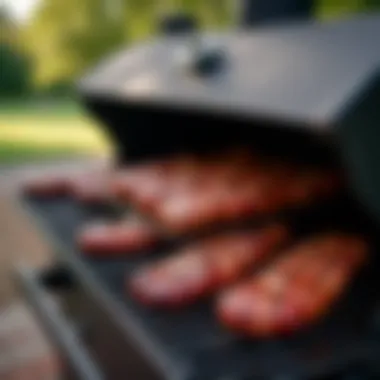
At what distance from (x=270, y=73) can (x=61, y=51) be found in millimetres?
2786

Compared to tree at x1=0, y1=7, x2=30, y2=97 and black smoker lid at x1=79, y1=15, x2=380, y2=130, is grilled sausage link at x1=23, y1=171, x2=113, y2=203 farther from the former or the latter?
tree at x1=0, y1=7, x2=30, y2=97

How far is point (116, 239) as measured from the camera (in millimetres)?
1341

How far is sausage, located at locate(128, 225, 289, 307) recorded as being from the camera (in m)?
1.09

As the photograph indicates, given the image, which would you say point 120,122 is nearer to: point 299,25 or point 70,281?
point 70,281

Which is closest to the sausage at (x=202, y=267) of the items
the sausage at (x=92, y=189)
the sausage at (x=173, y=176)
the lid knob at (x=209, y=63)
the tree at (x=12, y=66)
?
the sausage at (x=173, y=176)

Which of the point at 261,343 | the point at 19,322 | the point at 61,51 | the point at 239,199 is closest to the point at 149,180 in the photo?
the point at 239,199

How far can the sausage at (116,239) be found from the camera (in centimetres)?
134

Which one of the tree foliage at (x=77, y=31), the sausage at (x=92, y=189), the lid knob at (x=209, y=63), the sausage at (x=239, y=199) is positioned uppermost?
the tree foliage at (x=77, y=31)

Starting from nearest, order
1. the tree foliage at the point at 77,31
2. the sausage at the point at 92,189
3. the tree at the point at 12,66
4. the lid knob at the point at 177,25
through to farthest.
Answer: the sausage at the point at 92,189, the lid knob at the point at 177,25, the tree foliage at the point at 77,31, the tree at the point at 12,66

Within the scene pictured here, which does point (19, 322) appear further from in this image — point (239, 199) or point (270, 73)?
point (270, 73)

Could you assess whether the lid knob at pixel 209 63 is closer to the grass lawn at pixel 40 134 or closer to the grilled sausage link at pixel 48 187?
the grilled sausage link at pixel 48 187

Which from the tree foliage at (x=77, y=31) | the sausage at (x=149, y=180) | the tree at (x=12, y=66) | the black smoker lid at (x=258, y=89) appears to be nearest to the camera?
the black smoker lid at (x=258, y=89)

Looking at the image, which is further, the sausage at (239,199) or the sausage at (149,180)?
the sausage at (149,180)

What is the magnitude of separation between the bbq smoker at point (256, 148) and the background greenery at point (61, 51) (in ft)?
1.06
